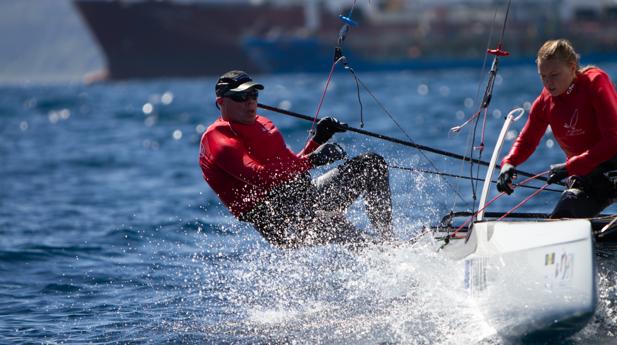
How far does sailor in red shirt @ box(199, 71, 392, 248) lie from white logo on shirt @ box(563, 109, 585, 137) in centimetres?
94

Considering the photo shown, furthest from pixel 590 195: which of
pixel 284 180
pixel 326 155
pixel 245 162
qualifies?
pixel 245 162

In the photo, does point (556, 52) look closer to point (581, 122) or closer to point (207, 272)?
point (581, 122)

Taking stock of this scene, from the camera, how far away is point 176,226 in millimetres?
8336

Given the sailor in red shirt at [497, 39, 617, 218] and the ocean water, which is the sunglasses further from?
the sailor in red shirt at [497, 39, 617, 218]

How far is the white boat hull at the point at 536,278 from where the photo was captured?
383cm

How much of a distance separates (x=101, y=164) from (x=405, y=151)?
601cm

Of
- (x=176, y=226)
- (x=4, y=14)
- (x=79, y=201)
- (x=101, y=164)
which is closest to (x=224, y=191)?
(x=176, y=226)

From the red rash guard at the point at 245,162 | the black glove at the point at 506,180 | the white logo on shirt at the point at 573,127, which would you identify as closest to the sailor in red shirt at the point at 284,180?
the red rash guard at the point at 245,162

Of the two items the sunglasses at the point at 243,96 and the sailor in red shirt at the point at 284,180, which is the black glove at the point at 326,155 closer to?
the sailor in red shirt at the point at 284,180

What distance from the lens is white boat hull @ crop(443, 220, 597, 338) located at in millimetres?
3832

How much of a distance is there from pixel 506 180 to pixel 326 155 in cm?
92

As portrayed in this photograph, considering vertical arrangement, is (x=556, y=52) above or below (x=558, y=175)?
above

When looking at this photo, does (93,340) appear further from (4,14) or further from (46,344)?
(4,14)

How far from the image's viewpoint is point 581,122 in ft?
16.1
